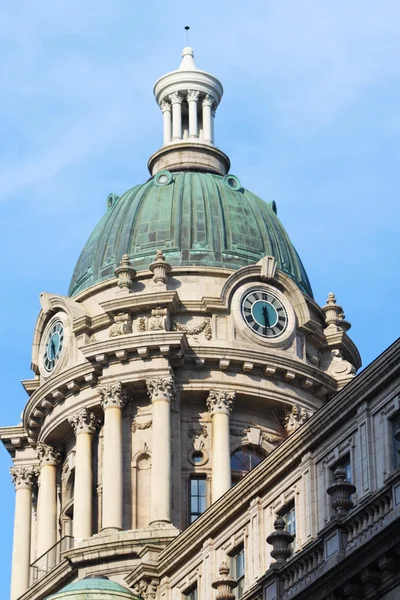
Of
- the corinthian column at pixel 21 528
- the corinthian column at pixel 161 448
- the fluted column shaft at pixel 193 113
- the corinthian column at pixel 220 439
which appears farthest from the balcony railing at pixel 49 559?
the fluted column shaft at pixel 193 113

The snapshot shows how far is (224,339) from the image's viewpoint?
89.8m

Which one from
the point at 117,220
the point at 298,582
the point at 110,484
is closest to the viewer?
the point at 298,582

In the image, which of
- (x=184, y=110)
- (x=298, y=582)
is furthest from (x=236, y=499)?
(x=184, y=110)

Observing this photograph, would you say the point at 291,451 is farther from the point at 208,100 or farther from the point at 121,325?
the point at 208,100

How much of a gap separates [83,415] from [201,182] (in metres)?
13.2

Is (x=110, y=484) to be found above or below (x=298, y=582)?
above

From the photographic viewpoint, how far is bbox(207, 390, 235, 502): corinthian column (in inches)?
3433

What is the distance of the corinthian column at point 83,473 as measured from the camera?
8669cm

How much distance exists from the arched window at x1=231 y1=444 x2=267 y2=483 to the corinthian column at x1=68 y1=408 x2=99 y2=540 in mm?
6023

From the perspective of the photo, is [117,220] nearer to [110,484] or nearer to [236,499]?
[110,484]

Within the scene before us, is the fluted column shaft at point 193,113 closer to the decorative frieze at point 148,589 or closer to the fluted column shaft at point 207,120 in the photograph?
the fluted column shaft at point 207,120

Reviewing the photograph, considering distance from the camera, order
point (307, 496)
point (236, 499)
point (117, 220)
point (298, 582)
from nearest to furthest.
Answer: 1. point (298, 582)
2. point (307, 496)
3. point (236, 499)
4. point (117, 220)

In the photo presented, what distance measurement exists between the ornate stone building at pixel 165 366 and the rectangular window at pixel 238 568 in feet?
23.6

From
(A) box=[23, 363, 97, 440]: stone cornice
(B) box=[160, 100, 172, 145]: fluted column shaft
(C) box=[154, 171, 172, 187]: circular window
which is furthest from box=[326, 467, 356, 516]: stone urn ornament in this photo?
(B) box=[160, 100, 172, 145]: fluted column shaft
